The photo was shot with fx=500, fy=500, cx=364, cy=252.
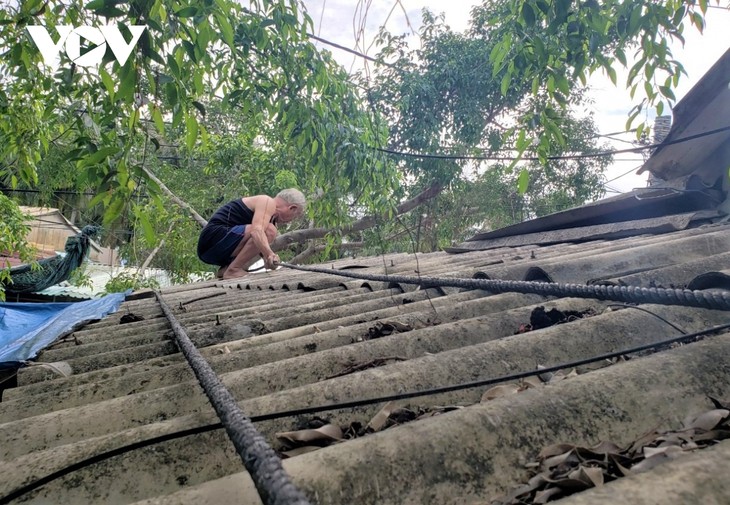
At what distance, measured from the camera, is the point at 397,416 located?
125cm

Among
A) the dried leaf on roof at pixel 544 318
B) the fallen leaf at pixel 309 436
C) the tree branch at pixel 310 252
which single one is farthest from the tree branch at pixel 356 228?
the fallen leaf at pixel 309 436

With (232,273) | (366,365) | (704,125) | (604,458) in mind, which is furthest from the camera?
(232,273)

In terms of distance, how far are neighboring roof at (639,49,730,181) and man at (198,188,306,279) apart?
4.01 meters

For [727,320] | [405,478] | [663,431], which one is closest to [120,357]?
[405,478]

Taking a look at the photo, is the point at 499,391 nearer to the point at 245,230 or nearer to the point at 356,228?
the point at 245,230

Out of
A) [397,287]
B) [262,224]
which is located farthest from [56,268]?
[397,287]

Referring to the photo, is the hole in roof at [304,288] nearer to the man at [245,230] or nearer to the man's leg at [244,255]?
the man at [245,230]

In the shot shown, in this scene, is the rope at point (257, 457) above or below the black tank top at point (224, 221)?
below

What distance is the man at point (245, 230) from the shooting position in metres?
5.92

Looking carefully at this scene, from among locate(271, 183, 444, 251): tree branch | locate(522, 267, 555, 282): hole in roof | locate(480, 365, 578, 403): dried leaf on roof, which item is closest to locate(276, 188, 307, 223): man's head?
locate(271, 183, 444, 251): tree branch

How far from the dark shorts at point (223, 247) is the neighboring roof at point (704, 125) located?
15.4ft

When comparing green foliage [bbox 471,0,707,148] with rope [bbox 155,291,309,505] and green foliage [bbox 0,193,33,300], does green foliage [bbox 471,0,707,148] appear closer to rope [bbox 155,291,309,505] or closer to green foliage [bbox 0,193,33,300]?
rope [bbox 155,291,309,505]

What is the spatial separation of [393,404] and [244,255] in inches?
218

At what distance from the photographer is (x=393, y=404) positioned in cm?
130
